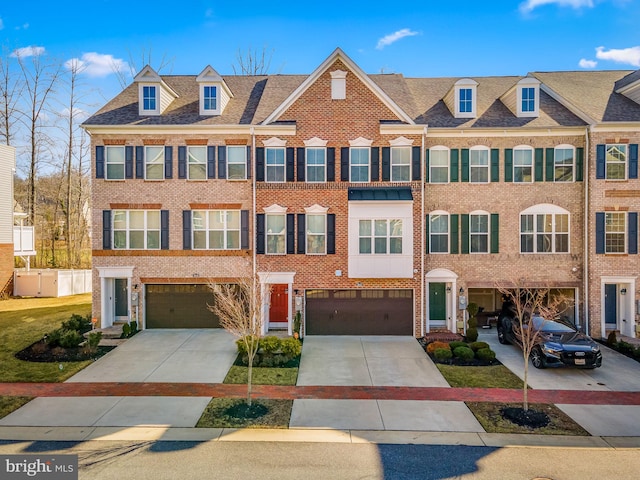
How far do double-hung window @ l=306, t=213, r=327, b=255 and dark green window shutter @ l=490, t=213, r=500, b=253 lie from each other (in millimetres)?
7748

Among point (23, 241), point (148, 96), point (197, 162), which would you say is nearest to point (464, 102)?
point (197, 162)

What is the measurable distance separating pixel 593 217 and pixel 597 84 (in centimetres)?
817

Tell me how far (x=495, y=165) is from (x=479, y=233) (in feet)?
10.6

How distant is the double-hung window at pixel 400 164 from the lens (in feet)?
59.1

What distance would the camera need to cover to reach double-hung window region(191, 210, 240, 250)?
18453 millimetres

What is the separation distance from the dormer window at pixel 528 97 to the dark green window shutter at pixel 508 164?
2.03 metres

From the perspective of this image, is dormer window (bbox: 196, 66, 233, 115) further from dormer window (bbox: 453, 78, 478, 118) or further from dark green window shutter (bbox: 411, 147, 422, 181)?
dormer window (bbox: 453, 78, 478, 118)

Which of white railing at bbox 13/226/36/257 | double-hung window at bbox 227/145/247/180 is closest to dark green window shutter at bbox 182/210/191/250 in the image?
double-hung window at bbox 227/145/247/180

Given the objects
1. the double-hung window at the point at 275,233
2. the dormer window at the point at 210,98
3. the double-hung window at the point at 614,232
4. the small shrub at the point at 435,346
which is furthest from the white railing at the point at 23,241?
the double-hung window at the point at 614,232

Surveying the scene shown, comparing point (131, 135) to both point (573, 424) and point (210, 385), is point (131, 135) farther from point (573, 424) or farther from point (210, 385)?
point (573, 424)

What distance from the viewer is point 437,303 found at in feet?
62.2

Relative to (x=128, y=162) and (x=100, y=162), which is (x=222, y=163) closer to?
(x=128, y=162)

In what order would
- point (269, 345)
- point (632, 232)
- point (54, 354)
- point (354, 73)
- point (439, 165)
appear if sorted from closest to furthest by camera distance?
1. point (269, 345)
2. point (54, 354)
3. point (632, 232)
4. point (354, 73)
5. point (439, 165)

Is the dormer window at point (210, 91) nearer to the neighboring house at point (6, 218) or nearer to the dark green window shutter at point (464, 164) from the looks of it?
the dark green window shutter at point (464, 164)
